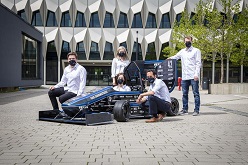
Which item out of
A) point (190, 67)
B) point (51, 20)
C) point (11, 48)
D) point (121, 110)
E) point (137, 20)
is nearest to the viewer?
point (121, 110)

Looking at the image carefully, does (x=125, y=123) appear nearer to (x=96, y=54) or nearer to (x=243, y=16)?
(x=243, y=16)

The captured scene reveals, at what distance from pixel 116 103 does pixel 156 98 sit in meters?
0.97

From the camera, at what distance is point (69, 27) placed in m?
47.5

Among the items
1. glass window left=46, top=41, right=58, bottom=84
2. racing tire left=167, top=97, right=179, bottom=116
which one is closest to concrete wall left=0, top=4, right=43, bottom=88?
racing tire left=167, top=97, right=179, bottom=116

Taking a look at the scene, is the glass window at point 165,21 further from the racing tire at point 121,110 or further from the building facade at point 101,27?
the racing tire at point 121,110

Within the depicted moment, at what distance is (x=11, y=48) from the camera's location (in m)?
25.1

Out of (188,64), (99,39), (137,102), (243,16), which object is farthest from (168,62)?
(99,39)

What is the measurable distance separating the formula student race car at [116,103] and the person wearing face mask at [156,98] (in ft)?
1.31

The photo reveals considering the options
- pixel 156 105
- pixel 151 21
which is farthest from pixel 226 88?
pixel 151 21

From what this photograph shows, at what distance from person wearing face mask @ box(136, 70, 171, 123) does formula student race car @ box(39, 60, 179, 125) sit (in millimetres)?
400

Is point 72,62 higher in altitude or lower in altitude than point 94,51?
lower

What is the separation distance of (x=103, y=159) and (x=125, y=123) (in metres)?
3.75

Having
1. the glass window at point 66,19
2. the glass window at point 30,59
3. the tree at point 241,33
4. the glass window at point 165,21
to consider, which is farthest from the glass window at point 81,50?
the tree at point 241,33

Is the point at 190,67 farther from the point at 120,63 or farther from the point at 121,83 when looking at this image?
the point at 121,83
